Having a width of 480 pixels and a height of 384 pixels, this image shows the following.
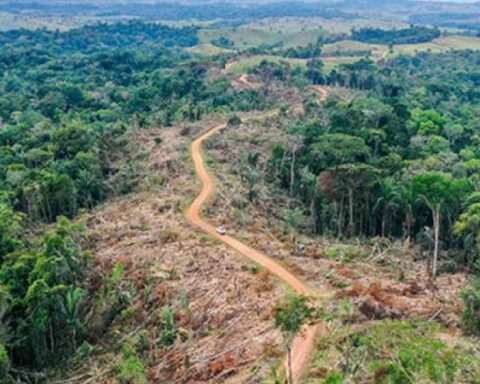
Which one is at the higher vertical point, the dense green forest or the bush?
the bush

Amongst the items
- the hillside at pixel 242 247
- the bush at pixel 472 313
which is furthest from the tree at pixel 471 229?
the bush at pixel 472 313

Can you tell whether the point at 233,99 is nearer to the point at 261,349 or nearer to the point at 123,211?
the point at 123,211

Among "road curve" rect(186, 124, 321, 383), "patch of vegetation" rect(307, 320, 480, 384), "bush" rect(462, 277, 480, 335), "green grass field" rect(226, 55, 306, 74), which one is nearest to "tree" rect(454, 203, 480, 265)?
"bush" rect(462, 277, 480, 335)

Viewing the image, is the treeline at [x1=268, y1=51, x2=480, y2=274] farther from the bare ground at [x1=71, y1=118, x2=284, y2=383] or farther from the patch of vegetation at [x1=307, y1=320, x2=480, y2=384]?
the bare ground at [x1=71, y1=118, x2=284, y2=383]

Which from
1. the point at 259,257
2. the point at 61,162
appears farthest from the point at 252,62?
the point at 259,257

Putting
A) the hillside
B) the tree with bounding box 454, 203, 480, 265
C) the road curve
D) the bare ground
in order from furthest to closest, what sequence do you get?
the tree with bounding box 454, 203, 480, 265 < the bare ground < the hillside < the road curve

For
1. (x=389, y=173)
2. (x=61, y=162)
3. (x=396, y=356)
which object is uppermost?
(x=396, y=356)

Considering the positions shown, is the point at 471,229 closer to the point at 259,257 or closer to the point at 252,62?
the point at 259,257
